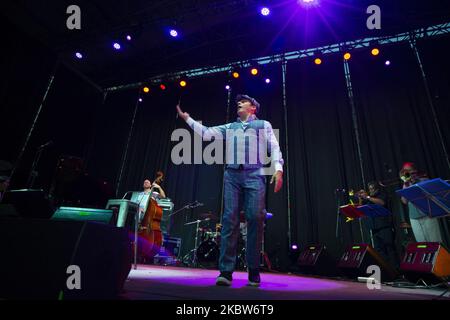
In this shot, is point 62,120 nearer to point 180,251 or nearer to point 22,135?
point 22,135

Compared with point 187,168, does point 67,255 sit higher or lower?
lower

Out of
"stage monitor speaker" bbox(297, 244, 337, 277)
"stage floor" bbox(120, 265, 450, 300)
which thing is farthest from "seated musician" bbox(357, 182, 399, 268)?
"stage floor" bbox(120, 265, 450, 300)

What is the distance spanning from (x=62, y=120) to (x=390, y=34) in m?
9.77

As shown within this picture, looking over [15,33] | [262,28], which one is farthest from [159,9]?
[15,33]

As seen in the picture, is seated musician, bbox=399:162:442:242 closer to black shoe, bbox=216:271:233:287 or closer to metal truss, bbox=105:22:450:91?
black shoe, bbox=216:271:233:287

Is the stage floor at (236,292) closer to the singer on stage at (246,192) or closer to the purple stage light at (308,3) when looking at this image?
the singer on stage at (246,192)

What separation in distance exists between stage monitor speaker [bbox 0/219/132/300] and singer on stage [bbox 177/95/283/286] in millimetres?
1265

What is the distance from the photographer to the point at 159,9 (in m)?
7.04

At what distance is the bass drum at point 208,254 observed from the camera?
675cm

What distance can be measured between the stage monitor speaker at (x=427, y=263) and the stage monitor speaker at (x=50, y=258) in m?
4.10

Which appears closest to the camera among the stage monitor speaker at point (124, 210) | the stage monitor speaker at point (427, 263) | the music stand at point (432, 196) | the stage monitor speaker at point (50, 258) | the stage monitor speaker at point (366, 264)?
the stage monitor speaker at point (50, 258)

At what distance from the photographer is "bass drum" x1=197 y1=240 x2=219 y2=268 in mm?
6746

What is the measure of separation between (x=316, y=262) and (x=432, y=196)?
118 inches

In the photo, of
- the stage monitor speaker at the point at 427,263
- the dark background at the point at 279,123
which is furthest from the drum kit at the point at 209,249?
the stage monitor speaker at the point at 427,263
